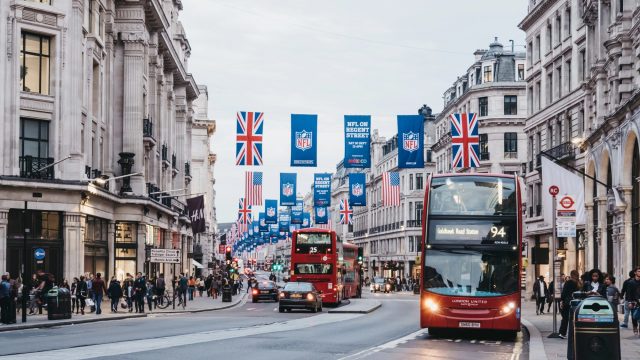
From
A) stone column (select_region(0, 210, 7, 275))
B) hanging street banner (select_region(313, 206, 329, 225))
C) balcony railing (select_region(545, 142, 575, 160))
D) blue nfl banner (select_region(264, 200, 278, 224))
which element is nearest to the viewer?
stone column (select_region(0, 210, 7, 275))

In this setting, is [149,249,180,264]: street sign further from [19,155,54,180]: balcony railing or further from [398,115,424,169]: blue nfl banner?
[398,115,424,169]: blue nfl banner

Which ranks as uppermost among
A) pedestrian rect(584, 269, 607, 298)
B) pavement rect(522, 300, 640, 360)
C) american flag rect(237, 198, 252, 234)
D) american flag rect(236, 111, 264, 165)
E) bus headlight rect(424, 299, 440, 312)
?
american flag rect(236, 111, 264, 165)

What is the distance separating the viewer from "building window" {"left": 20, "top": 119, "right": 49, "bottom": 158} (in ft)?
161

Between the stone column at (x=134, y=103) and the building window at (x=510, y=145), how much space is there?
4220 centimetres

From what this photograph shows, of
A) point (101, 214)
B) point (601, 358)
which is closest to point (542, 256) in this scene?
point (601, 358)

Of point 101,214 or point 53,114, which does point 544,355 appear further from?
point 101,214

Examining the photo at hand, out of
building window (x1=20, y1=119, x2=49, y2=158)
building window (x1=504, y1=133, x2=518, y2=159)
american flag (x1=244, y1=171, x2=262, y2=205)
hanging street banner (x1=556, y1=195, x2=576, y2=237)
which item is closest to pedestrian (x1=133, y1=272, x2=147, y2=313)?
building window (x1=20, y1=119, x2=49, y2=158)

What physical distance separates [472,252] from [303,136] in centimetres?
2303

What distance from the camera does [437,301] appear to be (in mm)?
28141

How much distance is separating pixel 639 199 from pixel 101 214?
2852 cm

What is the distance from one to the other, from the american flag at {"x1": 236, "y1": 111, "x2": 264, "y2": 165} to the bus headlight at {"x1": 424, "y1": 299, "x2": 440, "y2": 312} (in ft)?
74.4

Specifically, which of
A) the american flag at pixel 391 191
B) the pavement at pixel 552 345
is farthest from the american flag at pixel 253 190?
the pavement at pixel 552 345

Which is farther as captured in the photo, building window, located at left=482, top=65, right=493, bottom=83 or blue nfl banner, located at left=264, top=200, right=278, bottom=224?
blue nfl banner, located at left=264, top=200, right=278, bottom=224

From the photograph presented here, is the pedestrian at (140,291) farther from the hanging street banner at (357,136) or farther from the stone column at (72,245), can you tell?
the hanging street banner at (357,136)
